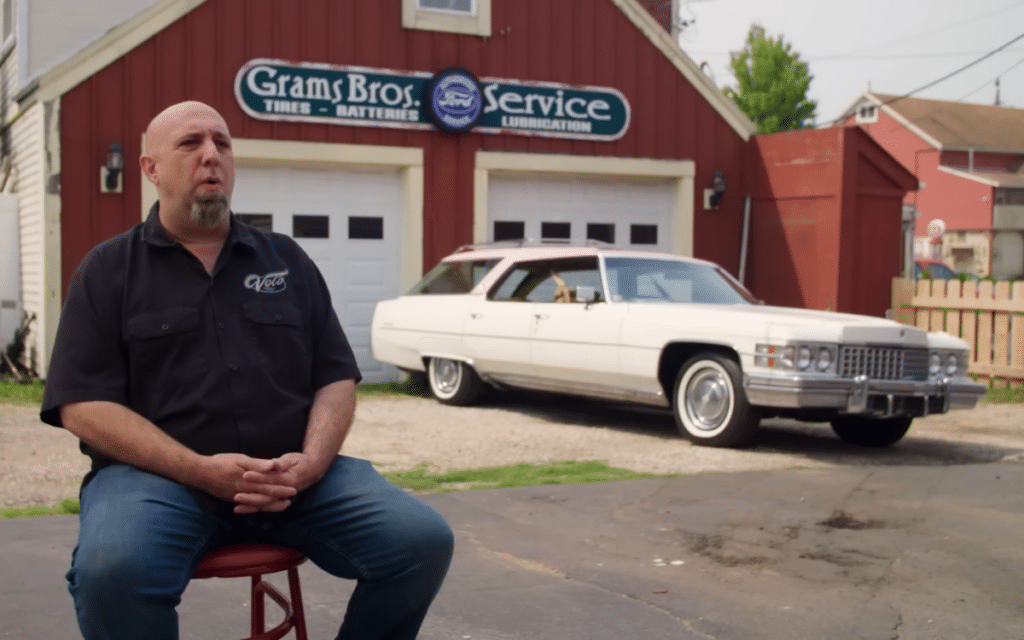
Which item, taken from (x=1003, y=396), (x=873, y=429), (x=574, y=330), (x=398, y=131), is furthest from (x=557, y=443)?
(x=398, y=131)

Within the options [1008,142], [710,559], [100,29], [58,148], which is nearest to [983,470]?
[710,559]

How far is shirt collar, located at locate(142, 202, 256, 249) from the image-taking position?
330cm

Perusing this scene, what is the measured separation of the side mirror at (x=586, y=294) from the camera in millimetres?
9727

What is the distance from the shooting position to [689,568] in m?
5.34

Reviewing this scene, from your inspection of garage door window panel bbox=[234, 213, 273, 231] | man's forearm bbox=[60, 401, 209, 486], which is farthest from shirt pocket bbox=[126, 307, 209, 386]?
garage door window panel bbox=[234, 213, 273, 231]

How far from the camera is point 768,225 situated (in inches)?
628

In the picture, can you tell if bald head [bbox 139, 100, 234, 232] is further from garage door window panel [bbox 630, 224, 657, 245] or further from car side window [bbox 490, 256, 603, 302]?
garage door window panel [bbox 630, 224, 657, 245]

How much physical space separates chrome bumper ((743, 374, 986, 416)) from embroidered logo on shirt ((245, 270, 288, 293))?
554 cm

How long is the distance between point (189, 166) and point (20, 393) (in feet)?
30.7

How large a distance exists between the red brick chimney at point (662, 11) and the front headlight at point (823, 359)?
1666cm

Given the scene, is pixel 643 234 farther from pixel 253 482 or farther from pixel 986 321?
pixel 253 482

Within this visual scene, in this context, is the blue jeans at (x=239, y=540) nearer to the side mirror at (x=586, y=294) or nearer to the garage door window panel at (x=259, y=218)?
the side mirror at (x=586, y=294)

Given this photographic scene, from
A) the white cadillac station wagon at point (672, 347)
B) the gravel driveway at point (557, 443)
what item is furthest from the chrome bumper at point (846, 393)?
the gravel driveway at point (557, 443)

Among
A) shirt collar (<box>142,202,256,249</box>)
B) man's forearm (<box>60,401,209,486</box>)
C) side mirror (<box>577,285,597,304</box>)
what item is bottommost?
man's forearm (<box>60,401,209,486</box>)
